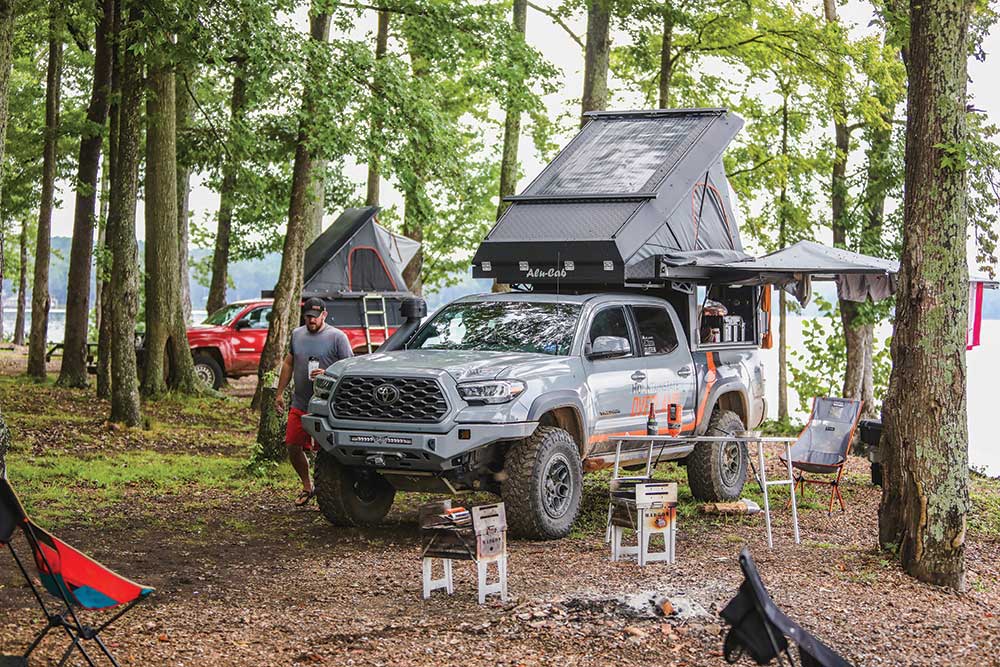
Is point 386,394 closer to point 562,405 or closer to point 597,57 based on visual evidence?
point 562,405

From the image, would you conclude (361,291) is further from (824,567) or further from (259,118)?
(824,567)

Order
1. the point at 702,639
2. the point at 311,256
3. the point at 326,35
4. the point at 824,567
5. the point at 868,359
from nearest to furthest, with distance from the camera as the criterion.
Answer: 1. the point at 702,639
2. the point at 824,567
3. the point at 326,35
4. the point at 311,256
5. the point at 868,359

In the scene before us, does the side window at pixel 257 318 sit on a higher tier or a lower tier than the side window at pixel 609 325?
higher

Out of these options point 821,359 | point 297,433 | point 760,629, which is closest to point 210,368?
point 297,433

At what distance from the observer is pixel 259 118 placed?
835 inches

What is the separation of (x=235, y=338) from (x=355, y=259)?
8.94ft

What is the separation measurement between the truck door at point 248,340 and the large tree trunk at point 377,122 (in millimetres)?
3593

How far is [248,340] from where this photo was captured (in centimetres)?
2303

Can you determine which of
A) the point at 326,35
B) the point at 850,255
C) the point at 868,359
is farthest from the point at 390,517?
the point at 868,359

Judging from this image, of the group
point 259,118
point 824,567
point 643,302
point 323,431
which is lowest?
point 824,567

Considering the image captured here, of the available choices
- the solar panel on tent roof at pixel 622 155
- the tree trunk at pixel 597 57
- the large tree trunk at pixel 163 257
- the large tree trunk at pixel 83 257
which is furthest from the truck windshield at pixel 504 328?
the large tree trunk at pixel 83 257

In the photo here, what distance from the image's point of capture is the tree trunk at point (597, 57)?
742 inches

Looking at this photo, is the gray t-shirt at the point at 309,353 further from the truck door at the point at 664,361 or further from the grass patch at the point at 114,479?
the truck door at the point at 664,361

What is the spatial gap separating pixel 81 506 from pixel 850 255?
7690 mm
